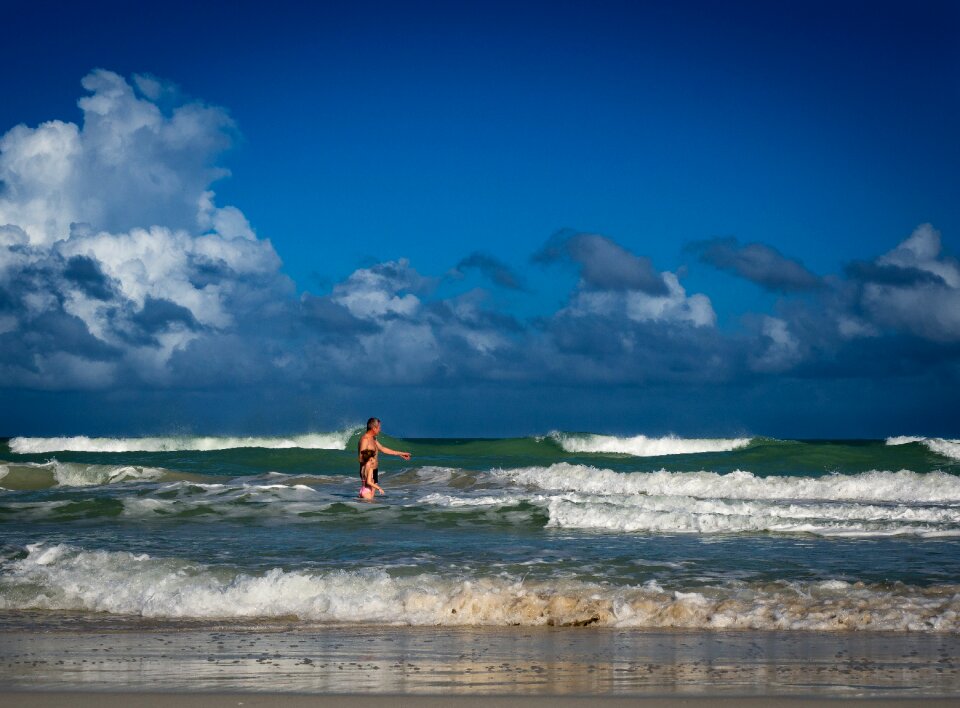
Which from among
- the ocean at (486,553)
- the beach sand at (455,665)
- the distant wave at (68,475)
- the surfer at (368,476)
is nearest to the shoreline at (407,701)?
the beach sand at (455,665)

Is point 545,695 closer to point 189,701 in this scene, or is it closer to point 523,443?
point 189,701

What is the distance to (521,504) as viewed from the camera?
55.7 ft

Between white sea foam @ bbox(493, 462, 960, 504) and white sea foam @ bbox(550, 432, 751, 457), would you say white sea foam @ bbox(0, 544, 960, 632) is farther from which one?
white sea foam @ bbox(550, 432, 751, 457)

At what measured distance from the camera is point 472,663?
22.1 ft

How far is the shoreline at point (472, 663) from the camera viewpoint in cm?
580

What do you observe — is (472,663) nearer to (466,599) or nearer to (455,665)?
(455,665)

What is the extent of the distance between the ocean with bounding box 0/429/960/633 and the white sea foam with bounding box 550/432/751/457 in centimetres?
2315

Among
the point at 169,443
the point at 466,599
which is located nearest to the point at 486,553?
the point at 466,599

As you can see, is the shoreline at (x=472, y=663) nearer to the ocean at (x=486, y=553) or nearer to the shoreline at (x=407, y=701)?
the shoreline at (x=407, y=701)

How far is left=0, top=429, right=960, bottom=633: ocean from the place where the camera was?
29.2ft

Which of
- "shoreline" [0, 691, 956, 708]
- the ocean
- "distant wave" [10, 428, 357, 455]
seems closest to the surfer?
the ocean

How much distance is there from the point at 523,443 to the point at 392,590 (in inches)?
1513

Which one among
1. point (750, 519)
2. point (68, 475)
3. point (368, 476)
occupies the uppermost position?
point (368, 476)

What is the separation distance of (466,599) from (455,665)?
244cm
